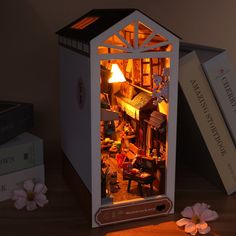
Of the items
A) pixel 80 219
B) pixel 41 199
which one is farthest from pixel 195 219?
pixel 41 199

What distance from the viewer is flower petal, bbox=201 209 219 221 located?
1.03 m

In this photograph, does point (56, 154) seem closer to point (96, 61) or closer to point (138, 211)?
point (138, 211)

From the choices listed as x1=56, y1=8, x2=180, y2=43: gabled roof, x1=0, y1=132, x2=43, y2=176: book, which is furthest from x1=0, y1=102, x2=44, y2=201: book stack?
x1=56, y1=8, x2=180, y2=43: gabled roof

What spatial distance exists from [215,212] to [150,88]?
0.34 meters

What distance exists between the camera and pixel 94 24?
1.03m

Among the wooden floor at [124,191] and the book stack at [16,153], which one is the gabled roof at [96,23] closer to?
the book stack at [16,153]

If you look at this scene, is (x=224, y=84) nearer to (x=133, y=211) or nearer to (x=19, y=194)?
(x=133, y=211)

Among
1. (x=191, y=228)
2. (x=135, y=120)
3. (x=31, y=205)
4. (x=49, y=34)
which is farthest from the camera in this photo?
(x=49, y=34)

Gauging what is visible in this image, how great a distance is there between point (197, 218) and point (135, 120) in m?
0.33

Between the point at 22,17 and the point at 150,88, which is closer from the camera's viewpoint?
the point at 150,88

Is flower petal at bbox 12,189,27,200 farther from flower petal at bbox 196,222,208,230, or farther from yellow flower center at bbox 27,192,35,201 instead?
flower petal at bbox 196,222,208,230

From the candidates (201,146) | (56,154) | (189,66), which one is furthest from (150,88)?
(56,154)

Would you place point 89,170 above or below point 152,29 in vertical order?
below

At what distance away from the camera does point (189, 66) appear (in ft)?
3.67
